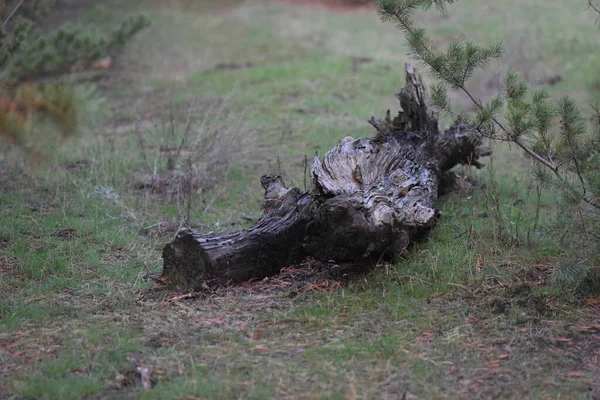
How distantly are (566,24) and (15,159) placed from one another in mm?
11893

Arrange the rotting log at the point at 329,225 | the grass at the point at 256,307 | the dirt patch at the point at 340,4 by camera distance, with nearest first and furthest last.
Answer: the grass at the point at 256,307 < the rotting log at the point at 329,225 < the dirt patch at the point at 340,4

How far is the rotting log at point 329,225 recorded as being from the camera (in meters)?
4.92

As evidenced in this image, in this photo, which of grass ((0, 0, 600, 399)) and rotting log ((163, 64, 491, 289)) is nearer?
grass ((0, 0, 600, 399))

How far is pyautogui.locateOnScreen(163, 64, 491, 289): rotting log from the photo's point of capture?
4.92 meters

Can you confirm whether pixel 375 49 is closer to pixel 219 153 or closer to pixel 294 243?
pixel 219 153

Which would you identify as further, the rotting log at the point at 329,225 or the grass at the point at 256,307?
the rotting log at the point at 329,225

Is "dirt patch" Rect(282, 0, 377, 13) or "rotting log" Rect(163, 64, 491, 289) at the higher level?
"dirt patch" Rect(282, 0, 377, 13)

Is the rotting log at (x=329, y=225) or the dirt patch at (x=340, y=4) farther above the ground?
the dirt patch at (x=340, y=4)

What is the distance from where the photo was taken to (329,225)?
16.1ft

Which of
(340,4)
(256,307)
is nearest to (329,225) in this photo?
(256,307)

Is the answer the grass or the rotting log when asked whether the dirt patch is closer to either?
the grass

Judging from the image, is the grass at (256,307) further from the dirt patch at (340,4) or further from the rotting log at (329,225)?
the dirt patch at (340,4)

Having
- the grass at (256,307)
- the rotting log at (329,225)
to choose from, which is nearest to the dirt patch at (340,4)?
the grass at (256,307)

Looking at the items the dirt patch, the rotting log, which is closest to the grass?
the rotting log
